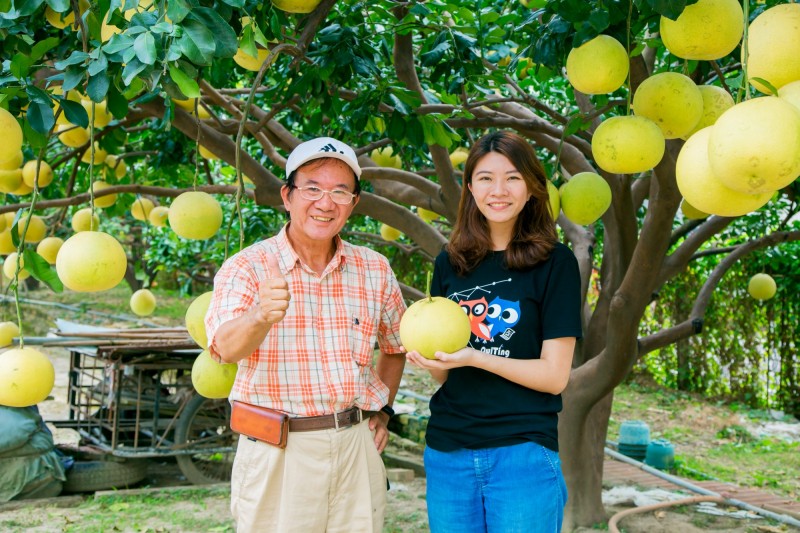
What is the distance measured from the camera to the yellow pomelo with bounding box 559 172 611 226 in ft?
8.43

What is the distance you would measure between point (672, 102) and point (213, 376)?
141cm

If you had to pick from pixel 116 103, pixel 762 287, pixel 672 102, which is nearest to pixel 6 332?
pixel 116 103

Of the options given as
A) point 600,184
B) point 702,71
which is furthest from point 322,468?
point 702,71

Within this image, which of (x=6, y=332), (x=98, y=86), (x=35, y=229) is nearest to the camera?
(x=98, y=86)

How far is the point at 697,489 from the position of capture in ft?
18.2

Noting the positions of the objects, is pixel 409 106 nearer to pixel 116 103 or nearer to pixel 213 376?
pixel 116 103

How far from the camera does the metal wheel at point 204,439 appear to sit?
243 inches

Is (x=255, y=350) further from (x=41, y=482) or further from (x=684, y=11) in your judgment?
(x=41, y=482)

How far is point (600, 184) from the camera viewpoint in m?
2.59

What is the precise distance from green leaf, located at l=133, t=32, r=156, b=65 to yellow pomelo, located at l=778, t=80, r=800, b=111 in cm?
111

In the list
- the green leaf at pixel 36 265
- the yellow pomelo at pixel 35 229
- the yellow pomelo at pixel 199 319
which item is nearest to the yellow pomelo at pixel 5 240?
the yellow pomelo at pixel 35 229

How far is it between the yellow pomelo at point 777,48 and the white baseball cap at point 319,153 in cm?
128

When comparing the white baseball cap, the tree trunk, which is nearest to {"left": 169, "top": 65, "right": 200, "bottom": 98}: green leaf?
the white baseball cap

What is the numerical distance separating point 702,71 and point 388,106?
1.24m
